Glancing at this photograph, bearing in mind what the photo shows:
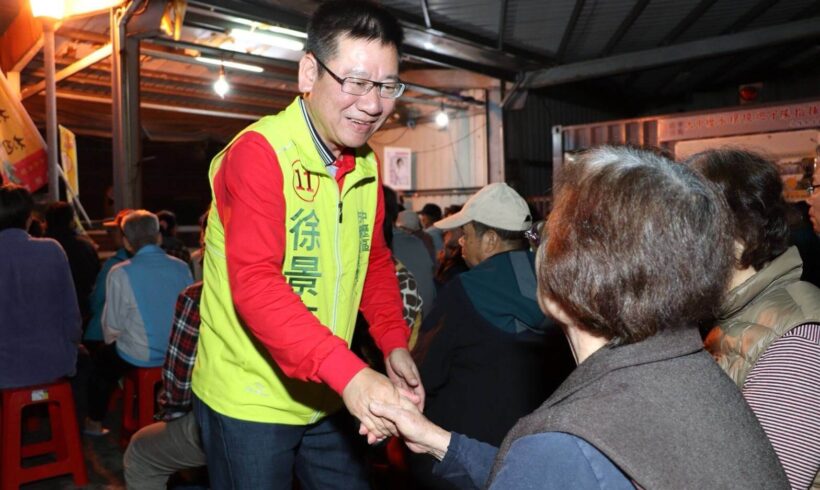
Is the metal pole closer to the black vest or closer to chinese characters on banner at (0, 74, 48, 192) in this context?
chinese characters on banner at (0, 74, 48, 192)

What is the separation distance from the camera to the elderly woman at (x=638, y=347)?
0.96 meters

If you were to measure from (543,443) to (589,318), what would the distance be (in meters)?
0.25

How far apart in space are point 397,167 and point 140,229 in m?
9.89

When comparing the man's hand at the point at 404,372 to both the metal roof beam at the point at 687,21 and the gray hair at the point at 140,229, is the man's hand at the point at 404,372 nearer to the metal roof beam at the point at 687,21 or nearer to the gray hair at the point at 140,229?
the gray hair at the point at 140,229

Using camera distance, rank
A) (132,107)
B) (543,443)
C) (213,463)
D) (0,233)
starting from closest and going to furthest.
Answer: (543,443)
(213,463)
(0,233)
(132,107)

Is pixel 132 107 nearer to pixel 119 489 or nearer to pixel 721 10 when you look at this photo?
pixel 119 489

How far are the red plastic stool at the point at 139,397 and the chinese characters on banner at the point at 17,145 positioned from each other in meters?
2.27

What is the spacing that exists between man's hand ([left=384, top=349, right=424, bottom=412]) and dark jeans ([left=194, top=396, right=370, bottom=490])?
28cm

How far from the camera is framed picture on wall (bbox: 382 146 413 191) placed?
1426 cm

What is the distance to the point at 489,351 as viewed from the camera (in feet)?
8.80

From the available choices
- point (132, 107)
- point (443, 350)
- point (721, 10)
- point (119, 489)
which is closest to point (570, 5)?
point (721, 10)

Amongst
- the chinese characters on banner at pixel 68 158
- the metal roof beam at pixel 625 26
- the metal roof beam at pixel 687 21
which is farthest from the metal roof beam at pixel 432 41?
the chinese characters on banner at pixel 68 158

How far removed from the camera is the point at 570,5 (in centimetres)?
731

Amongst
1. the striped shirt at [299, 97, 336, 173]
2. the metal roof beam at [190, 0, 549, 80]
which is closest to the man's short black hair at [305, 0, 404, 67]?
the striped shirt at [299, 97, 336, 173]
